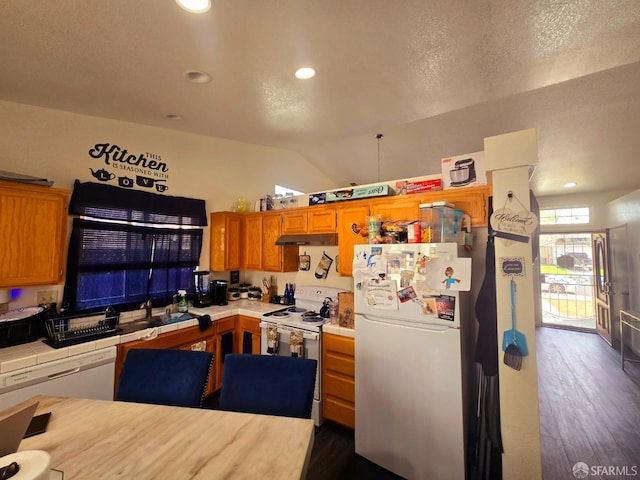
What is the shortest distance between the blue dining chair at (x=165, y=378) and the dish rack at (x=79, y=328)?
2.80 feet

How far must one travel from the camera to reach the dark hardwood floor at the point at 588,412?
6.93 ft

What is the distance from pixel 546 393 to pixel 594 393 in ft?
1.78

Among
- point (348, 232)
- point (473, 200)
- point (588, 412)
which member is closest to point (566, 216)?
point (588, 412)

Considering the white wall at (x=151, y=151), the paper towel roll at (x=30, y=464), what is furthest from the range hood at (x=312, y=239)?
the paper towel roll at (x=30, y=464)

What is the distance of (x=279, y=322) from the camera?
2695 millimetres

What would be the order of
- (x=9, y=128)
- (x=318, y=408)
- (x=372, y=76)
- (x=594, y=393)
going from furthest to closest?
(x=594, y=393) < (x=318, y=408) < (x=9, y=128) < (x=372, y=76)

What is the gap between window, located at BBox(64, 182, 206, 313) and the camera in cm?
251

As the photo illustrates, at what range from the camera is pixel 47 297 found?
2350 millimetres

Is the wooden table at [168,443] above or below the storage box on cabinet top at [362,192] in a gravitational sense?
below

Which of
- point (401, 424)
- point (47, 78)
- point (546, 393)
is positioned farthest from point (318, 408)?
point (47, 78)

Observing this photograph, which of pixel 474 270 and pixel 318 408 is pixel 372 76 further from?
pixel 318 408

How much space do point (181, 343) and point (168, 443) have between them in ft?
5.90

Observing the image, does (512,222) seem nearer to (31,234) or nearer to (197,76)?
(197,76)

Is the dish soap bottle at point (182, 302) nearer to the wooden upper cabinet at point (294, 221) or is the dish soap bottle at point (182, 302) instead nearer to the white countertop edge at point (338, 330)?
the wooden upper cabinet at point (294, 221)
